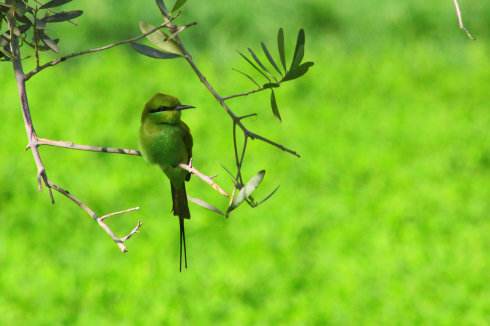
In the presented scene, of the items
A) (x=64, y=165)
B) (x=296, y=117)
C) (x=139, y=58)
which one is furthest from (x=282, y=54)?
(x=139, y=58)

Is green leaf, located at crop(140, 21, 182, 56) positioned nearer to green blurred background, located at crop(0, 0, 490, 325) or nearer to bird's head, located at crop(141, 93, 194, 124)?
bird's head, located at crop(141, 93, 194, 124)

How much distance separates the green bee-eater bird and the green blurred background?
9.46ft

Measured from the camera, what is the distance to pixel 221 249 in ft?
16.5

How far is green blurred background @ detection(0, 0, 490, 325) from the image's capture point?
464 cm

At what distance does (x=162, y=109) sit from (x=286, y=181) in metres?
4.58

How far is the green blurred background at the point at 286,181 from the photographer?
4.64 m

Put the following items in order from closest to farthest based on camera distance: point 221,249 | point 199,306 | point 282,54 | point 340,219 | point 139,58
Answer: point 282,54, point 199,306, point 221,249, point 340,219, point 139,58

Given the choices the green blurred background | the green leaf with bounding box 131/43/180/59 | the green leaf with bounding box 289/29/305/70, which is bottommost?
the green blurred background

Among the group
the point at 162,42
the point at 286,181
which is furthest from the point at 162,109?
the point at 286,181

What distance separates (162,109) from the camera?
124 cm

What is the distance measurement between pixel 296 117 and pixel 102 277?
221 centimetres

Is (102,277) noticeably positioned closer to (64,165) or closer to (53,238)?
(53,238)

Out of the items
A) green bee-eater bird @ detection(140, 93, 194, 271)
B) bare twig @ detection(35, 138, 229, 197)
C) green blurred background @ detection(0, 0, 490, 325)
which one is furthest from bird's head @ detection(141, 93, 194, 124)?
green blurred background @ detection(0, 0, 490, 325)

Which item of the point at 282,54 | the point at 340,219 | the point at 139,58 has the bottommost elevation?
the point at 139,58
